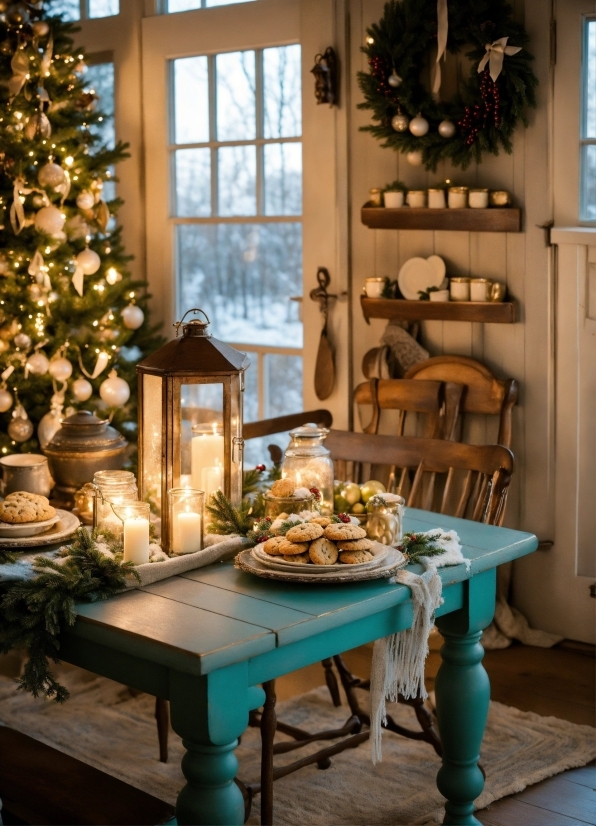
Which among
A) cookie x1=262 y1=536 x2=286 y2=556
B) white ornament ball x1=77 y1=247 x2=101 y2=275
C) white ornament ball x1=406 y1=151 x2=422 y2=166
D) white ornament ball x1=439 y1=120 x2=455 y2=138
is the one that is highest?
white ornament ball x1=439 y1=120 x2=455 y2=138

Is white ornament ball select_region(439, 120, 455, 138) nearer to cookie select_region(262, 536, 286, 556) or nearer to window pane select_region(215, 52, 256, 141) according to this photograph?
window pane select_region(215, 52, 256, 141)

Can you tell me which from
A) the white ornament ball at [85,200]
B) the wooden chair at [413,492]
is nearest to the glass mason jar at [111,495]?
the wooden chair at [413,492]

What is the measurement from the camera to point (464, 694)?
2.45 metres

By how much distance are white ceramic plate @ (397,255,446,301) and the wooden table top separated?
185cm

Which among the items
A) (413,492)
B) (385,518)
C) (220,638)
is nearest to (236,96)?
(413,492)

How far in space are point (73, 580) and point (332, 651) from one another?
1.71 ft

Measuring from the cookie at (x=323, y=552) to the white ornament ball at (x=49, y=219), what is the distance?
2.38 metres

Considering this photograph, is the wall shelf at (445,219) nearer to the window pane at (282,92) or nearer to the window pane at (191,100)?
the window pane at (282,92)

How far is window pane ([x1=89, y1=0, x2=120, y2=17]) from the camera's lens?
4.87m

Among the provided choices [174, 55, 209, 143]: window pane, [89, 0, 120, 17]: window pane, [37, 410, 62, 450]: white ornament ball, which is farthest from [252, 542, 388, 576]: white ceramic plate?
[89, 0, 120, 17]: window pane

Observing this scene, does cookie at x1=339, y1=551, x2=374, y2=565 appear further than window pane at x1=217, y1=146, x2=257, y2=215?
No

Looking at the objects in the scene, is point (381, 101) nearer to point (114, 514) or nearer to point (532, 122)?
point (532, 122)

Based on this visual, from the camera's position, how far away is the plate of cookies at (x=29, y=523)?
2.37m

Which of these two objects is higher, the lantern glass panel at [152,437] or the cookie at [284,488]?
the lantern glass panel at [152,437]
